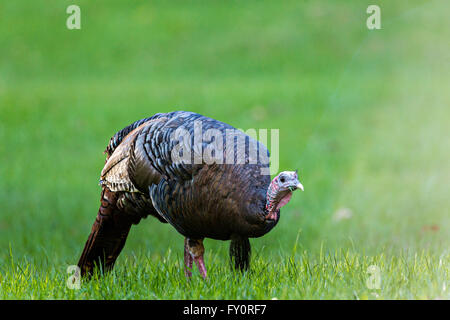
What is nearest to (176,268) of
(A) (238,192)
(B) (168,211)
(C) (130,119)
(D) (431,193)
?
(B) (168,211)

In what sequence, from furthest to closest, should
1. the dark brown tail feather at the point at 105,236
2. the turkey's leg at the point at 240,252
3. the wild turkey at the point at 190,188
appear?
the dark brown tail feather at the point at 105,236, the turkey's leg at the point at 240,252, the wild turkey at the point at 190,188

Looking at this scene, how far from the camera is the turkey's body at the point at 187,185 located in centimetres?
415

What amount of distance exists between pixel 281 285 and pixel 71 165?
16.3 ft

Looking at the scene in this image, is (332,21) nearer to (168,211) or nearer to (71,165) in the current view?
(71,165)

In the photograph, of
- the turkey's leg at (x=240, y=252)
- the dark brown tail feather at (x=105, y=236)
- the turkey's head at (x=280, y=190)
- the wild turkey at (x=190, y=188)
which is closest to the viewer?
the turkey's head at (x=280, y=190)

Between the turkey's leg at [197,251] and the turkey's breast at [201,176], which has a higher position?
the turkey's breast at [201,176]

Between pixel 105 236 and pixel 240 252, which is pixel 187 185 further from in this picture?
pixel 105 236

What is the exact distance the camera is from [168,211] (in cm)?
432

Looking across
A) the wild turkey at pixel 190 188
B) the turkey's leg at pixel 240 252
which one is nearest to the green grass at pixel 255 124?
Result: the turkey's leg at pixel 240 252

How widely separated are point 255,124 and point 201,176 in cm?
557

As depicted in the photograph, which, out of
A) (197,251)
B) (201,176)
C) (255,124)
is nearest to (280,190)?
(201,176)

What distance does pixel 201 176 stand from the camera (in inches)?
166

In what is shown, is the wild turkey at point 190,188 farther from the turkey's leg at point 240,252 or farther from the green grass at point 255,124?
the green grass at point 255,124

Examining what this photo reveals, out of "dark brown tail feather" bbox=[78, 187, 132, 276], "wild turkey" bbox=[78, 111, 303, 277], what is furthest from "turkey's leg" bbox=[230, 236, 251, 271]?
"dark brown tail feather" bbox=[78, 187, 132, 276]
